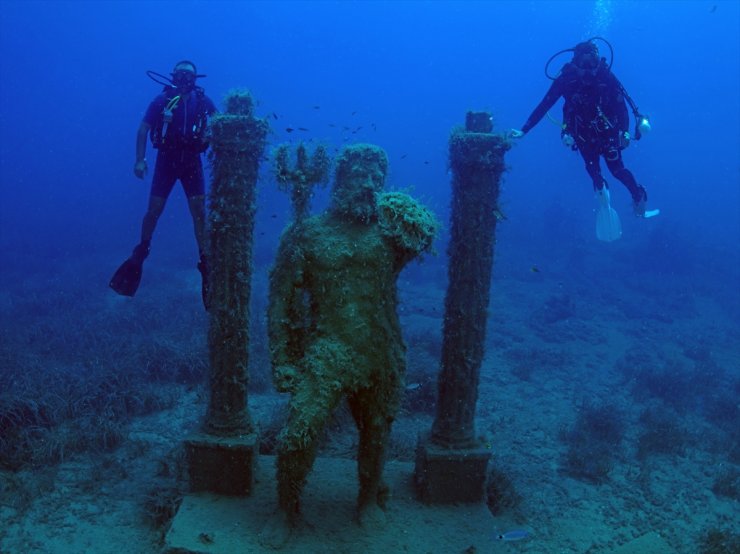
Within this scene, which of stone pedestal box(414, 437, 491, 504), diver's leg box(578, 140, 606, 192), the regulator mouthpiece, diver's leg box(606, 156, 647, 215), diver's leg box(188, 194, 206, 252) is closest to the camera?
stone pedestal box(414, 437, 491, 504)

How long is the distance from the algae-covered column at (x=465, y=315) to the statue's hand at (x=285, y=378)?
1.70 meters

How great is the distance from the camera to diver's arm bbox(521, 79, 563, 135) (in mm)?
6680

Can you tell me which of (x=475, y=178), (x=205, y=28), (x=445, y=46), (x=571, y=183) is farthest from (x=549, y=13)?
(x=475, y=178)

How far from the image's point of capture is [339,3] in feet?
492

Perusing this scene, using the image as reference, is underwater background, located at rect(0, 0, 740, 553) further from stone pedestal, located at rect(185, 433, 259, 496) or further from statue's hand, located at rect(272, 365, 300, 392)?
statue's hand, located at rect(272, 365, 300, 392)

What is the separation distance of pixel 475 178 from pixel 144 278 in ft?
55.6

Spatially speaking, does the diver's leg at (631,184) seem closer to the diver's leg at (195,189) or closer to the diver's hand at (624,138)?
the diver's hand at (624,138)

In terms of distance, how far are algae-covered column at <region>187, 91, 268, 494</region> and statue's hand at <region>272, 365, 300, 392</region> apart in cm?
99

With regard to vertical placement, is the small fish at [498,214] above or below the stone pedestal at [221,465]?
above

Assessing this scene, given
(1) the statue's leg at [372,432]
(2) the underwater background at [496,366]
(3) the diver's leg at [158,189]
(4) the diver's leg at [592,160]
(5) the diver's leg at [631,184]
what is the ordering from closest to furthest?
(1) the statue's leg at [372,432], (2) the underwater background at [496,366], (3) the diver's leg at [158,189], (5) the diver's leg at [631,184], (4) the diver's leg at [592,160]

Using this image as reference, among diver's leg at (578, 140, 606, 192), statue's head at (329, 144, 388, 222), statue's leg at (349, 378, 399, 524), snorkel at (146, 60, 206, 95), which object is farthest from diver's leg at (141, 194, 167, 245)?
diver's leg at (578, 140, 606, 192)

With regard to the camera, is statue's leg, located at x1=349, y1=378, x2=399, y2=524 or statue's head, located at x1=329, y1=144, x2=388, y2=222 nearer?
statue's head, located at x1=329, y1=144, x2=388, y2=222

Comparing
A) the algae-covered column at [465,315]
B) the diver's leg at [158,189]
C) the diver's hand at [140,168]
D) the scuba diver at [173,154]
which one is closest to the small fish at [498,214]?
the algae-covered column at [465,315]

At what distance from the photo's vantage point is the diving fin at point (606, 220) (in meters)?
7.57
